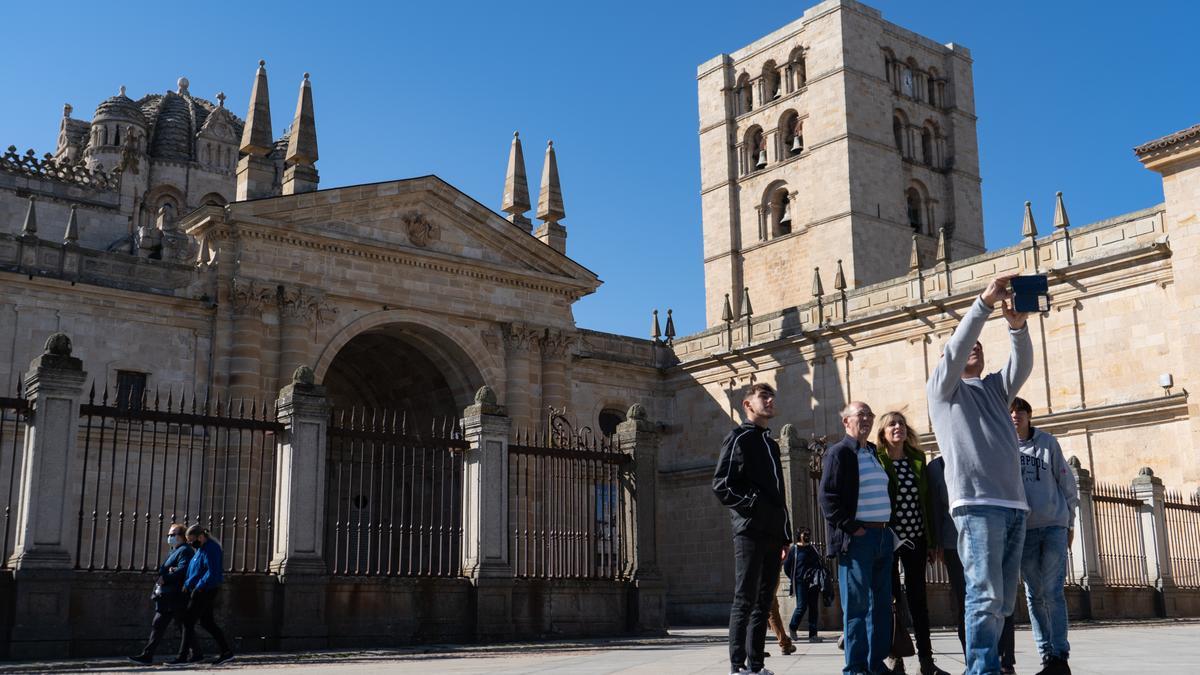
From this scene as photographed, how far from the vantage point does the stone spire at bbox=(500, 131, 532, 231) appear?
31.8m

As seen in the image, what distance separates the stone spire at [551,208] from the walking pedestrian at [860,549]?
A: 82.7ft

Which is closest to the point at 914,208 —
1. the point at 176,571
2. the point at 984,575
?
the point at 176,571

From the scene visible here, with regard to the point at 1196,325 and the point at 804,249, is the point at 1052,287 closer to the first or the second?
the point at 1196,325

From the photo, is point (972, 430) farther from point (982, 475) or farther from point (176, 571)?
point (176, 571)

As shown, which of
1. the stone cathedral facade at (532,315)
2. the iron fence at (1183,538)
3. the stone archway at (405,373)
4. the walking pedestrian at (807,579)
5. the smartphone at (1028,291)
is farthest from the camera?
the stone archway at (405,373)

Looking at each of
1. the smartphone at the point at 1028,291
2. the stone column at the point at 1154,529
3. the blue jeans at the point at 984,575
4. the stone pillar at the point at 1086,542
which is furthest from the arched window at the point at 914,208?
the blue jeans at the point at 984,575

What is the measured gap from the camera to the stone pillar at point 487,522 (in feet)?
48.8

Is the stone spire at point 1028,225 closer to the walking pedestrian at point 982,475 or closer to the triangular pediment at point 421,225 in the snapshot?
the triangular pediment at point 421,225

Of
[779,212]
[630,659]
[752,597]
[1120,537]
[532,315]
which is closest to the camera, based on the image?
[752,597]

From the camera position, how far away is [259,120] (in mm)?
28406

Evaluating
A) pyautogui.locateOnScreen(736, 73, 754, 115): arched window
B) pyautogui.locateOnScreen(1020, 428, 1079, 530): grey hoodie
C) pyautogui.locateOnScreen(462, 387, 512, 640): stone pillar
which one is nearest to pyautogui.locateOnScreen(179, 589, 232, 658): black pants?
pyautogui.locateOnScreen(462, 387, 512, 640): stone pillar

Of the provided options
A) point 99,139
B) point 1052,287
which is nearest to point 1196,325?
point 1052,287

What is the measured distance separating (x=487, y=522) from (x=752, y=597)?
7.61 m

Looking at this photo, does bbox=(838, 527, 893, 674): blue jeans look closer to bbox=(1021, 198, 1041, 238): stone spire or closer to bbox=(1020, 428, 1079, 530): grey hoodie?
bbox=(1020, 428, 1079, 530): grey hoodie
